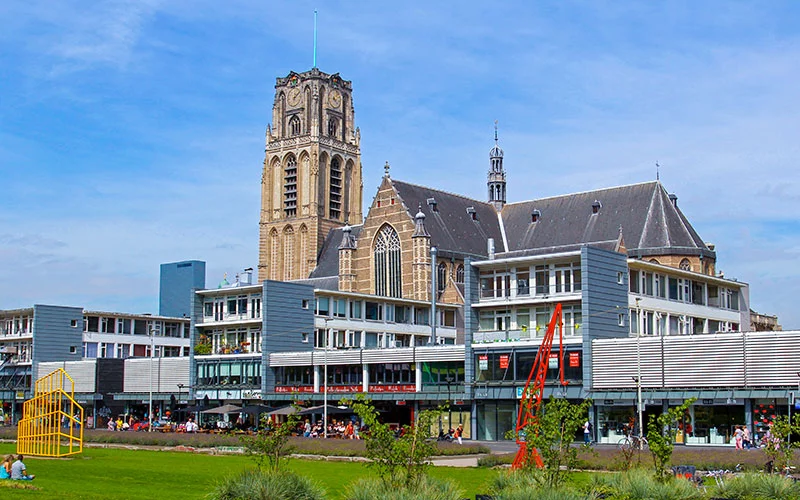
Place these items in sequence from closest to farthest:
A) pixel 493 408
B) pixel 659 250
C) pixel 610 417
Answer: pixel 610 417 < pixel 493 408 < pixel 659 250

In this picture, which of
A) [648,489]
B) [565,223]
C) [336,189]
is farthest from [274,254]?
[648,489]

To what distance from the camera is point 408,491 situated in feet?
64.3

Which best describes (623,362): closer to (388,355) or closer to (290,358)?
(388,355)

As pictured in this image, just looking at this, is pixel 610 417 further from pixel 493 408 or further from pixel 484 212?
pixel 484 212

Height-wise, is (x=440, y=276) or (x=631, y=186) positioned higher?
(x=631, y=186)

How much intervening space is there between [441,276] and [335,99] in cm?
4649

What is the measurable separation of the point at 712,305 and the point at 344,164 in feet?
215

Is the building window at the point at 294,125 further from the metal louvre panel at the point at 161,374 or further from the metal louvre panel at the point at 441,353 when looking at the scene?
the metal louvre panel at the point at 441,353

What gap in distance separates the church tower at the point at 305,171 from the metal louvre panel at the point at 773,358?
74.8m

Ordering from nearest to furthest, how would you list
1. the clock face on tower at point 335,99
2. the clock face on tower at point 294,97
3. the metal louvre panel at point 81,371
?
the metal louvre panel at point 81,371 < the clock face on tower at point 294,97 < the clock face on tower at point 335,99

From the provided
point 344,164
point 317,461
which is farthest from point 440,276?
point 317,461

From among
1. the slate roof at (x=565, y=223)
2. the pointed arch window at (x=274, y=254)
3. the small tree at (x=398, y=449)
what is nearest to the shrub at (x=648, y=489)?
the small tree at (x=398, y=449)

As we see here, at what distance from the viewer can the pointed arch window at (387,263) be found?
94.1 metres

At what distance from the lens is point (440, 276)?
92.9 metres
